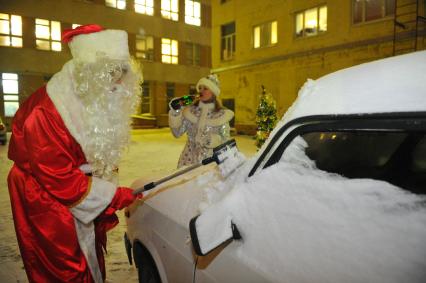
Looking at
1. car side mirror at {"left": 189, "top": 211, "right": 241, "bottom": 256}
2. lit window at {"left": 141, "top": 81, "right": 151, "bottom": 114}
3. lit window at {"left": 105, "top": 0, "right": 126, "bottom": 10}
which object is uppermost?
lit window at {"left": 105, "top": 0, "right": 126, "bottom": 10}

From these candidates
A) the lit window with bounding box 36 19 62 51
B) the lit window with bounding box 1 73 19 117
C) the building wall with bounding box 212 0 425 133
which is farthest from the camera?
the lit window with bounding box 36 19 62 51

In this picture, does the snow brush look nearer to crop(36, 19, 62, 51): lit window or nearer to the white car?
the white car

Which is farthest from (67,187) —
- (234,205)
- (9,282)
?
(9,282)

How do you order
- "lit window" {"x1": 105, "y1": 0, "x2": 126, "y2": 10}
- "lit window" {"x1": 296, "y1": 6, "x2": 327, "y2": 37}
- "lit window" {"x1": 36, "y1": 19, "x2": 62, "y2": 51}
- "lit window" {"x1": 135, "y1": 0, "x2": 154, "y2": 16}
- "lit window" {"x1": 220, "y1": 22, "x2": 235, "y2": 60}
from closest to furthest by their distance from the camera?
"lit window" {"x1": 296, "y1": 6, "x2": 327, "y2": 37}
"lit window" {"x1": 220, "y1": 22, "x2": 235, "y2": 60}
"lit window" {"x1": 36, "y1": 19, "x2": 62, "y2": 51}
"lit window" {"x1": 105, "y1": 0, "x2": 126, "y2": 10}
"lit window" {"x1": 135, "y1": 0, "x2": 154, "y2": 16}

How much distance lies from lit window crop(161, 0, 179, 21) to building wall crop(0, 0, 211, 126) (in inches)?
14.3

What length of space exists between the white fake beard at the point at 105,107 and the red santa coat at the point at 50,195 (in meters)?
0.14

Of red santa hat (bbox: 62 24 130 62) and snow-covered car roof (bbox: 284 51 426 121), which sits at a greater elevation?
red santa hat (bbox: 62 24 130 62)

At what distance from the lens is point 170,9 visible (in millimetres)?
26531

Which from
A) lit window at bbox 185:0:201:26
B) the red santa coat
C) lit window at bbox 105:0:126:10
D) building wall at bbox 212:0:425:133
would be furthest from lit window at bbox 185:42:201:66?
the red santa coat

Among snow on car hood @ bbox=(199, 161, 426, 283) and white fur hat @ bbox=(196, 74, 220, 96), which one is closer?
snow on car hood @ bbox=(199, 161, 426, 283)

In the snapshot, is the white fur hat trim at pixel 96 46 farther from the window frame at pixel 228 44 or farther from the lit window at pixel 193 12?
the lit window at pixel 193 12

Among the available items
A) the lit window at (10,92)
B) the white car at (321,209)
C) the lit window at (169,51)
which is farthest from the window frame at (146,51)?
the white car at (321,209)

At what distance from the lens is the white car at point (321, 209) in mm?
1132

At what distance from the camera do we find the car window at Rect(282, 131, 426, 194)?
1.95 meters
